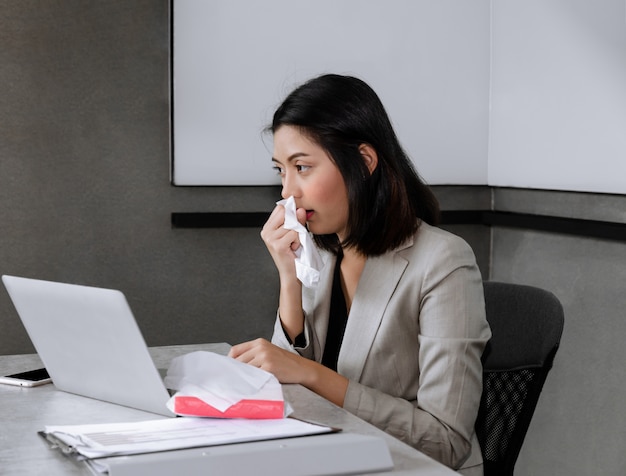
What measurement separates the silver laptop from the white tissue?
5 centimetres

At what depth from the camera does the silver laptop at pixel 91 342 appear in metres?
1.35

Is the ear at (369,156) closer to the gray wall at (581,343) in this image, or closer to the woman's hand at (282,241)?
the woman's hand at (282,241)

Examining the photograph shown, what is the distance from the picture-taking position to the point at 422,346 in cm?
162

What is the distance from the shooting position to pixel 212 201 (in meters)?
3.00

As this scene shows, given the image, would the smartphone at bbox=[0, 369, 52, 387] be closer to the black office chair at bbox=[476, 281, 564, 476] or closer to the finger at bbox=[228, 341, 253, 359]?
the finger at bbox=[228, 341, 253, 359]

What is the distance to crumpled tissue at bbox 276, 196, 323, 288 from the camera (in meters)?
1.77

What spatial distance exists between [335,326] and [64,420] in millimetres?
658

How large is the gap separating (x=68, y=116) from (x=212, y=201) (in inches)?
20.5

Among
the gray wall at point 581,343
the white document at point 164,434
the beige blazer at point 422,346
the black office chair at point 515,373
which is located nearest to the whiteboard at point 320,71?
the gray wall at point 581,343

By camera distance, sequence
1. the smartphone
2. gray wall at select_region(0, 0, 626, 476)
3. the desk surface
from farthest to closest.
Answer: gray wall at select_region(0, 0, 626, 476), the smartphone, the desk surface

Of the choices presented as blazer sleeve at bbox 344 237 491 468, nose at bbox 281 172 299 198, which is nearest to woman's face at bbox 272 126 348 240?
nose at bbox 281 172 299 198

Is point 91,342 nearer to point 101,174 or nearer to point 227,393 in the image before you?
point 227,393

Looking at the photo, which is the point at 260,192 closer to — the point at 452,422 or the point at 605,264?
the point at 605,264

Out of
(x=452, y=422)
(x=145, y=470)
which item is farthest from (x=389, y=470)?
(x=452, y=422)
